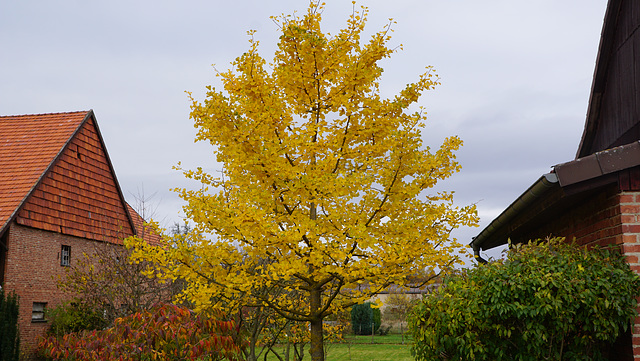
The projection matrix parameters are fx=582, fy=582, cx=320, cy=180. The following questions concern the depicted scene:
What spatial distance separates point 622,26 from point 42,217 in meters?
16.3

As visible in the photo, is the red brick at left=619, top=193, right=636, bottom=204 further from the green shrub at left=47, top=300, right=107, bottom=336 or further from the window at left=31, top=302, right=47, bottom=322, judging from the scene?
the window at left=31, top=302, right=47, bottom=322

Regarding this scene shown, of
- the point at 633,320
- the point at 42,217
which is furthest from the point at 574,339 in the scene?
the point at 42,217

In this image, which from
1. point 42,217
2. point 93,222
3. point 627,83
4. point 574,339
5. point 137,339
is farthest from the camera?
point 93,222

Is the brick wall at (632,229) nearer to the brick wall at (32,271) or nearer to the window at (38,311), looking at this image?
the brick wall at (32,271)

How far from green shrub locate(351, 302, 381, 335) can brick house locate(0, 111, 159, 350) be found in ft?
60.9

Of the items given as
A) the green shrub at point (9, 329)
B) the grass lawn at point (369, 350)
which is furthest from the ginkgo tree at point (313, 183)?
the grass lawn at point (369, 350)

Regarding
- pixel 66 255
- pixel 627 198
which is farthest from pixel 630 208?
pixel 66 255

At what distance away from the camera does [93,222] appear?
2084 cm

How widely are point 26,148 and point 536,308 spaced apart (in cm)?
1845

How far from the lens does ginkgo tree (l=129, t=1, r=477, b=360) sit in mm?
7197

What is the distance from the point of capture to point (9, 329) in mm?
14711

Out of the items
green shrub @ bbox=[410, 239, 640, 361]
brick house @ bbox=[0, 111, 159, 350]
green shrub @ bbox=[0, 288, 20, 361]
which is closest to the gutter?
green shrub @ bbox=[410, 239, 640, 361]

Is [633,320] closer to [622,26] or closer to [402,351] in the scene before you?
[622,26]

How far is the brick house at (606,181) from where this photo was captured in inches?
212
